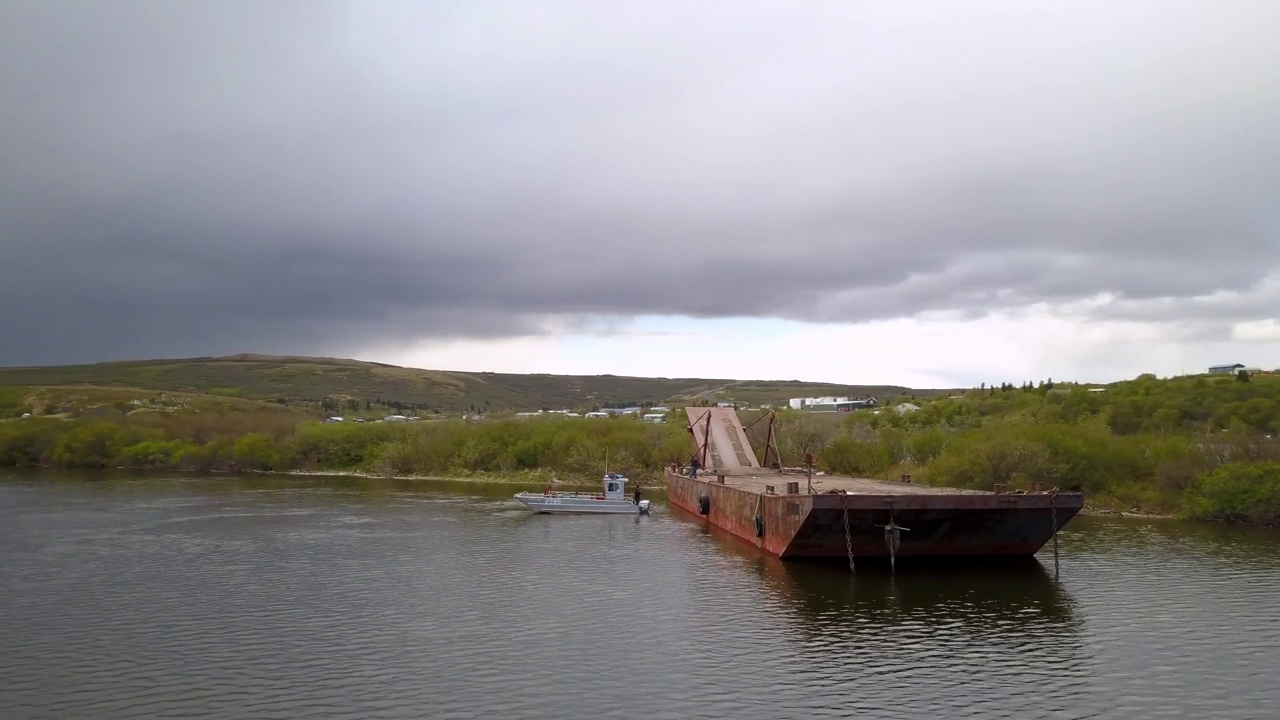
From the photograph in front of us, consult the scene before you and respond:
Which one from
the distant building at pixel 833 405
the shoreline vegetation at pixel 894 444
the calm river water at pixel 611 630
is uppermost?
the distant building at pixel 833 405

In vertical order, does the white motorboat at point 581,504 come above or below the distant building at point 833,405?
below

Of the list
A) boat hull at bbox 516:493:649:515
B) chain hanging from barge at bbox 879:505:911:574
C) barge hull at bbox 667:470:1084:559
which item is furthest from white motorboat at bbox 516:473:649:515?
chain hanging from barge at bbox 879:505:911:574

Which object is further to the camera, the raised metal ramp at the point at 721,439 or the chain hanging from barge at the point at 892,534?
the raised metal ramp at the point at 721,439

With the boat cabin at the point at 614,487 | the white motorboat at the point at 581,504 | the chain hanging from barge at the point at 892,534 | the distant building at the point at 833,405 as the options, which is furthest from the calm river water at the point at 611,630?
the distant building at the point at 833,405

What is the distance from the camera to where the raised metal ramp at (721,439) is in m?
64.1

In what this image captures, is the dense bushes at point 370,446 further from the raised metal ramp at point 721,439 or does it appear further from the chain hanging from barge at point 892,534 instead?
the chain hanging from barge at point 892,534

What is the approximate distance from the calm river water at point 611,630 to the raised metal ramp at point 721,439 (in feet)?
71.2

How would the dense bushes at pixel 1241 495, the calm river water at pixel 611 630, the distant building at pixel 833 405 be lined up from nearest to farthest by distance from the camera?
the calm river water at pixel 611 630 → the dense bushes at pixel 1241 495 → the distant building at pixel 833 405

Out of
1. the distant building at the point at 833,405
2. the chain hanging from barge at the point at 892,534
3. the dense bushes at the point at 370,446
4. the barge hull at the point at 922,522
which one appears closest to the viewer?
the barge hull at the point at 922,522

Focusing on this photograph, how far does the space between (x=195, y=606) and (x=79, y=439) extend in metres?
87.8

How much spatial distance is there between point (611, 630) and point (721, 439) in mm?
41897

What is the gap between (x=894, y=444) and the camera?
229 feet

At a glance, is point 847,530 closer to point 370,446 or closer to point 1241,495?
point 1241,495

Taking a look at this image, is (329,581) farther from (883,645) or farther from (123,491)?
(123,491)
